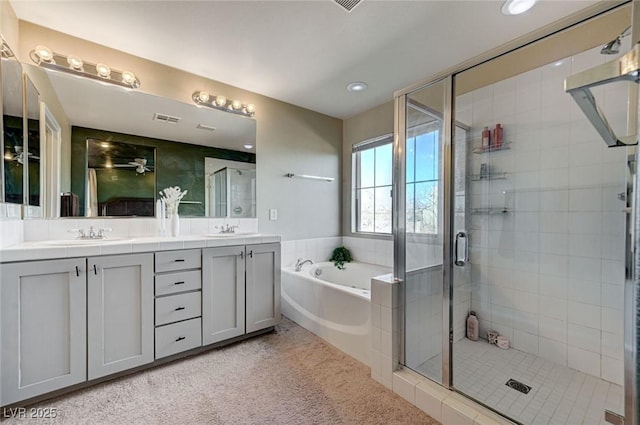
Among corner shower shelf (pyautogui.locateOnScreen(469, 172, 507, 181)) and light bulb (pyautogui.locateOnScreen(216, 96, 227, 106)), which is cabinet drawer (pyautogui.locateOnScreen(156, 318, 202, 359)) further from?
corner shower shelf (pyautogui.locateOnScreen(469, 172, 507, 181))

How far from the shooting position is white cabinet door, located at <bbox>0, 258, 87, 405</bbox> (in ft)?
4.86

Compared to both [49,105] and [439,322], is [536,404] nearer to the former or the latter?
[439,322]

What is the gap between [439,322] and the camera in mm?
1753

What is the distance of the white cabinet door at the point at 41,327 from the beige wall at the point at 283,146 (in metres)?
1.59

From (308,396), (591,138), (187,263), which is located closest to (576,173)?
(591,138)

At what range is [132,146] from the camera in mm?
2307

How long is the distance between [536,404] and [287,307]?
2.07 metres

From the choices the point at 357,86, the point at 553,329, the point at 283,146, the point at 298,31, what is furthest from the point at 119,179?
the point at 553,329

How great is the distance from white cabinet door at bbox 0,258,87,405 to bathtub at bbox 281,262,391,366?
5.33 feet

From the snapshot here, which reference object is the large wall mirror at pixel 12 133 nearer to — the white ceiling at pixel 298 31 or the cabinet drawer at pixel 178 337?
the white ceiling at pixel 298 31

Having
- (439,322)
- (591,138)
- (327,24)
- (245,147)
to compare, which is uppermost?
(327,24)

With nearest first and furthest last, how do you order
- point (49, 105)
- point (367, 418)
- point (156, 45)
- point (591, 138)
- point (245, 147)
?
1. point (367, 418)
2. point (591, 138)
3. point (49, 105)
4. point (156, 45)
5. point (245, 147)

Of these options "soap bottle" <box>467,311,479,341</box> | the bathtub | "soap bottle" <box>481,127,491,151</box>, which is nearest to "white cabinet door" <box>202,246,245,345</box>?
the bathtub

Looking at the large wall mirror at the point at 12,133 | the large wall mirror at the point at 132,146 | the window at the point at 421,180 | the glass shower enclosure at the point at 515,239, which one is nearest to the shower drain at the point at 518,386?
the glass shower enclosure at the point at 515,239
